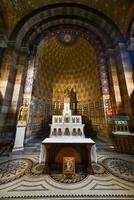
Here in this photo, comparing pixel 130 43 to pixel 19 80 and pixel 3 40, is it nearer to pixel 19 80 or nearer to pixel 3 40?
pixel 19 80

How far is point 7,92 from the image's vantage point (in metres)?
7.80

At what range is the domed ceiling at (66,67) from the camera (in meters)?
11.1

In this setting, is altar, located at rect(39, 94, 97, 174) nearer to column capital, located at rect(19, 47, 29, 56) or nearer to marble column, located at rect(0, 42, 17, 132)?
marble column, located at rect(0, 42, 17, 132)

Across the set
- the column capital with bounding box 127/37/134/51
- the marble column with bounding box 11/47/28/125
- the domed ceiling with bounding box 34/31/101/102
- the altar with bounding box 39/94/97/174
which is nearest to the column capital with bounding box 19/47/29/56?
the marble column with bounding box 11/47/28/125

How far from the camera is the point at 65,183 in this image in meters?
3.04

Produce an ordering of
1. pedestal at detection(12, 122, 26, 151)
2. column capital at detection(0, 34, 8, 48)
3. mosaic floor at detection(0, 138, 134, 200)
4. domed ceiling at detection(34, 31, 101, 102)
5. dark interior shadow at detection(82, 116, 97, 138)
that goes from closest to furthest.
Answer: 1. mosaic floor at detection(0, 138, 134, 200)
2. pedestal at detection(12, 122, 26, 151)
3. column capital at detection(0, 34, 8, 48)
4. dark interior shadow at detection(82, 116, 97, 138)
5. domed ceiling at detection(34, 31, 101, 102)

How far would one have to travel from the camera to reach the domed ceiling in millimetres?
11109

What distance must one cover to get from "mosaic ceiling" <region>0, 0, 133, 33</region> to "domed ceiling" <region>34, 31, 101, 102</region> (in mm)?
3200

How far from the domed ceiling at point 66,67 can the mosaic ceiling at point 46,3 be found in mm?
3200

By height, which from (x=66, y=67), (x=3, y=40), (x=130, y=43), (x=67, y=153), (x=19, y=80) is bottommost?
(x=67, y=153)

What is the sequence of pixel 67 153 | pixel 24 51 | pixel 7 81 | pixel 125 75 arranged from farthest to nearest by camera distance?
1. pixel 24 51
2. pixel 125 75
3. pixel 7 81
4. pixel 67 153

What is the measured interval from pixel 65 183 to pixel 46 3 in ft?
49.9

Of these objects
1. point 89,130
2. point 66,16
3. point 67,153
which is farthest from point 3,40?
point 89,130

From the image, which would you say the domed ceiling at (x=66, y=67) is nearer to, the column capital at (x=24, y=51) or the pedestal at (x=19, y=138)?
the column capital at (x=24, y=51)
